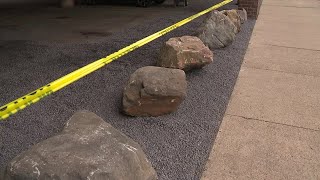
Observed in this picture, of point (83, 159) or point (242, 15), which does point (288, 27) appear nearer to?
point (242, 15)

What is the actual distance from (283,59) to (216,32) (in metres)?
1.36

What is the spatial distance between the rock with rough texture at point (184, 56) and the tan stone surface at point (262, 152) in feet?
4.14

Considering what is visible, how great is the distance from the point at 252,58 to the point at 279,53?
0.79 metres

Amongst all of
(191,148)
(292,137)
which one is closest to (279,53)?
(292,137)

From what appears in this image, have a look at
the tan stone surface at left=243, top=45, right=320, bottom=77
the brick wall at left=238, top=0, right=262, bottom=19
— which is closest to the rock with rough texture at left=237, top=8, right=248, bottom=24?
the brick wall at left=238, top=0, right=262, bottom=19

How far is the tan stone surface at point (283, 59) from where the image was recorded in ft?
19.1

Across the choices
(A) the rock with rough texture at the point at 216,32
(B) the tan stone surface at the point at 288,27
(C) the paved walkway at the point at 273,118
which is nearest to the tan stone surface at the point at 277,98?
(C) the paved walkway at the point at 273,118

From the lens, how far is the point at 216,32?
6.53m

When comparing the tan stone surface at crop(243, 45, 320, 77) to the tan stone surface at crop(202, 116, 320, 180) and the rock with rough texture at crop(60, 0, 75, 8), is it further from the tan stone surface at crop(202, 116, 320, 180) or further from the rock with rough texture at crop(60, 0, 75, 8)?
the rock with rough texture at crop(60, 0, 75, 8)

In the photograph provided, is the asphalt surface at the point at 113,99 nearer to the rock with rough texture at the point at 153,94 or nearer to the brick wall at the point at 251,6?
the rock with rough texture at the point at 153,94

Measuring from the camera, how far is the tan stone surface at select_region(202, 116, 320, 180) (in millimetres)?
2999

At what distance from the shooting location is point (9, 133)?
3.50 meters

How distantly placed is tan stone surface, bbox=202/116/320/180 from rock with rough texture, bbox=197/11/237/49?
9.37ft

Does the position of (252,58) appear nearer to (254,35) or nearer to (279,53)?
(279,53)
